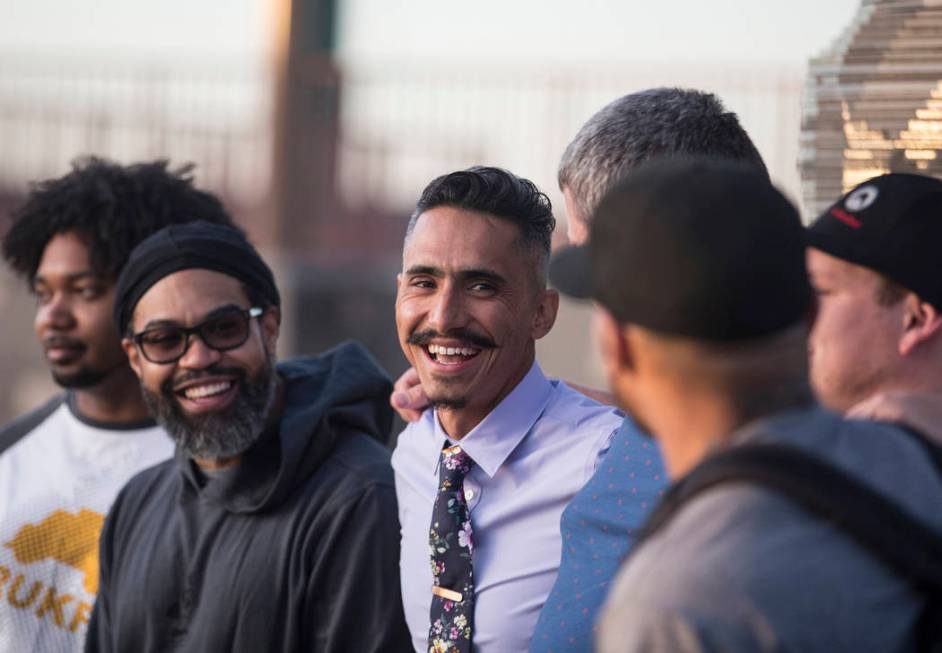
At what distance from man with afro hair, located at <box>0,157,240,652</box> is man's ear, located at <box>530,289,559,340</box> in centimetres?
169

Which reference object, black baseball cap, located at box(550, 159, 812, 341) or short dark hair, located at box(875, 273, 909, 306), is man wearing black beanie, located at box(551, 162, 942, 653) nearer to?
black baseball cap, located at box(550, 159, 812, 341)

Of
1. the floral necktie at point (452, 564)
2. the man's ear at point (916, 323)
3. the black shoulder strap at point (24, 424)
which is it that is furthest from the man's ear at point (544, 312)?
the black shoulder strap at point (24, 424)

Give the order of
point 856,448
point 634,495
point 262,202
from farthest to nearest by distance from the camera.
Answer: point 262,202
point 634,495
point 856,448

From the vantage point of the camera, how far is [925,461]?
62.2 inches

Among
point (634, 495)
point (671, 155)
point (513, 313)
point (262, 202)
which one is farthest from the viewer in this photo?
point (262, 202)

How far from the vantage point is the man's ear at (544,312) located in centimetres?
293

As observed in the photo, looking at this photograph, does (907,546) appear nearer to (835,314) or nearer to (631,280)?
(631,280)

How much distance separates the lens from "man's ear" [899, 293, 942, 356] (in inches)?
84.8

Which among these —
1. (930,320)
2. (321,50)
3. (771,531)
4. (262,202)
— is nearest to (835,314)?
(930,320)

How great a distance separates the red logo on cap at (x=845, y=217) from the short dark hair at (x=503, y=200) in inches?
30.7

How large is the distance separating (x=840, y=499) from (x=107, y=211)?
3529mm

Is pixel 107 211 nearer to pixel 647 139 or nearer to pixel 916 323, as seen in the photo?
pixel 647 139

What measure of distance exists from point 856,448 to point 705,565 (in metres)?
0.28

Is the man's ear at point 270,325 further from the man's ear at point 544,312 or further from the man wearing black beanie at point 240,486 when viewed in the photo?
the man's ear at point 544,312
